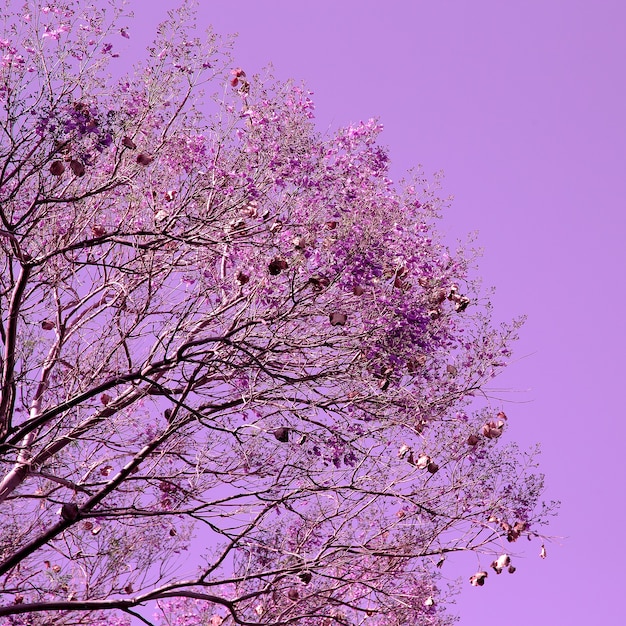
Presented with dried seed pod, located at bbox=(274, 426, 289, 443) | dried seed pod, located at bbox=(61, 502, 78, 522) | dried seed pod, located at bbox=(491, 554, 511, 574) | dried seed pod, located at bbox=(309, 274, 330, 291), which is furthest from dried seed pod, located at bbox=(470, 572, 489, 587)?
dried seed pod, located at bbox=(61, 502, 78, 522)

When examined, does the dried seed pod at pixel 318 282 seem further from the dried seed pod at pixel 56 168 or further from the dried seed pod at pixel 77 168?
the dried seed pod at pixel 56 168

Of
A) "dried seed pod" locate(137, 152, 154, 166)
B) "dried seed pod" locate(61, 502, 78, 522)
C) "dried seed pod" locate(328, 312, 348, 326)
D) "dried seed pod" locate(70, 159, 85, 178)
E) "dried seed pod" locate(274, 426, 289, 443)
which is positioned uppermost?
"dried seed pod" locate(137, 152, 154, 166)

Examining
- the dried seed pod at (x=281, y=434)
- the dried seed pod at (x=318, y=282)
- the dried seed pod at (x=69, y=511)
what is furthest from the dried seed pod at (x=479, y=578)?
the dried seed pod at (x=69, y=511)

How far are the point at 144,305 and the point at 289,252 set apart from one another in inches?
66.3

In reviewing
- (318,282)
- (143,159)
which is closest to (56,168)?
(143,159)

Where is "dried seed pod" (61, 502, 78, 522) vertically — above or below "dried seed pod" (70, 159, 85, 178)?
below

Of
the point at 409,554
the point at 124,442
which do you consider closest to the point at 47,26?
the point at 124,442

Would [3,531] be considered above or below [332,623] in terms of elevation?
above

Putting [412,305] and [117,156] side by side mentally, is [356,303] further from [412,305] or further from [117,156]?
[117,156]

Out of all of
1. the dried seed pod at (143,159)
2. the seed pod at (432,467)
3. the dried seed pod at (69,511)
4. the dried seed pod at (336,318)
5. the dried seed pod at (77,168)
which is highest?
the dried seed pod at (143,159)

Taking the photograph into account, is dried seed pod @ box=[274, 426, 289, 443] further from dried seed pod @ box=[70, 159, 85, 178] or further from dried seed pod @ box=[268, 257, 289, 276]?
dried seed pod @ box=[70, 159, 85, 178]

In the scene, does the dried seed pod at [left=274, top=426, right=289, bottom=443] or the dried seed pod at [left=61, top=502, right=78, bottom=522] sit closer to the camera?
the dried seed pod at [left=274, top=426, right=289, bottom=443]

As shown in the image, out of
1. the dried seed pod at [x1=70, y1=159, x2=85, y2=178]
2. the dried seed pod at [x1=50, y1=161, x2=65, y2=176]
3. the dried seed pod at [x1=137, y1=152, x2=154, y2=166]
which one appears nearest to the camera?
the dried seed pod at [x1=70, y1=159, x2=85, y2=178]

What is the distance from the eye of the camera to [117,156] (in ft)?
24.9
